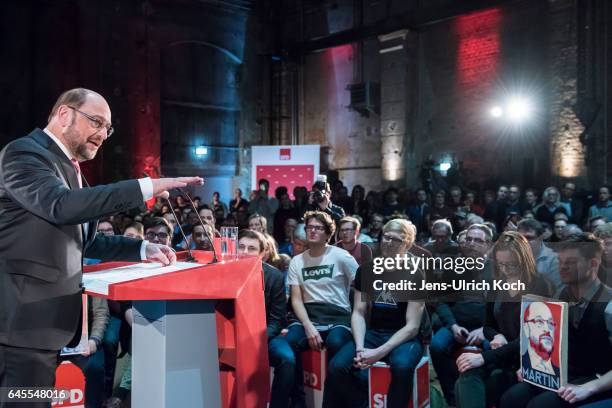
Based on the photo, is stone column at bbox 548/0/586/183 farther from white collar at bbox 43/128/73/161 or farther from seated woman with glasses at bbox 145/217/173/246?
white collar at bbox 43/128/73/161

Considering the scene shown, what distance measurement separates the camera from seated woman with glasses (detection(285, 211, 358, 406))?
3.73 m

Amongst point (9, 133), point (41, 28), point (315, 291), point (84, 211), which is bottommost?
point (315, 291)

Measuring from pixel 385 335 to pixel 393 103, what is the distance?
348 inches

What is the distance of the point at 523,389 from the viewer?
2.86 metres

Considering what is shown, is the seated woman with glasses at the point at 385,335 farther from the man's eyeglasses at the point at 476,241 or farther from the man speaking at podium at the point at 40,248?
the man speaking at podium at the point at 40,248

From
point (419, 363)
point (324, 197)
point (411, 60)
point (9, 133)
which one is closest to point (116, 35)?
point (9, 133)

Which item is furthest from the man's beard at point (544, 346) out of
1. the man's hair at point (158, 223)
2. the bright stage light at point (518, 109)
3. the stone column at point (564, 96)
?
the bright stage light at point (518, 109)

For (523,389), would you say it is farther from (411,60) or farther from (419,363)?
(411,60)

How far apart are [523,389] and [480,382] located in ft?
1.14

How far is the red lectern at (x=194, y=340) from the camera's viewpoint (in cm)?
191

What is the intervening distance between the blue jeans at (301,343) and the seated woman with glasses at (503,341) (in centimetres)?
74

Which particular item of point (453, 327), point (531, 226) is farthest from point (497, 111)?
point (453, 327)

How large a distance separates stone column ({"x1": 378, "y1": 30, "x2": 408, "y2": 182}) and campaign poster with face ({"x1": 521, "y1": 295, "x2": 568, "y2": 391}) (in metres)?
9.01

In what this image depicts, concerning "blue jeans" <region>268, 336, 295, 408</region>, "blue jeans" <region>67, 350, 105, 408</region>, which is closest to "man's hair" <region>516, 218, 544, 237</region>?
"blue jeans" <region>268, 336, 295, 408</region>
